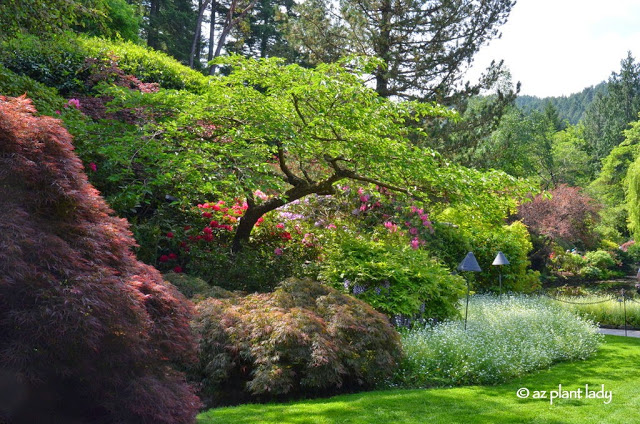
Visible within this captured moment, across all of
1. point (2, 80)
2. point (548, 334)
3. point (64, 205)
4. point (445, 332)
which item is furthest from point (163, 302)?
point (548, 334)

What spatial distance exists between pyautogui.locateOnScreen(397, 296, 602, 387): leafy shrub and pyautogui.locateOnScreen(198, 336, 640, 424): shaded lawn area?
30cm

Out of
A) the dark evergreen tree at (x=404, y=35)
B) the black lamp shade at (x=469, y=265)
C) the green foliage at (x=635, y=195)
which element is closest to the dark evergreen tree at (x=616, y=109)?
A: the green foliage at (x=635, y=195)

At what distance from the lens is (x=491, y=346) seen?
7098mm

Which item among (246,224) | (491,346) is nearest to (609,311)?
(491,346)

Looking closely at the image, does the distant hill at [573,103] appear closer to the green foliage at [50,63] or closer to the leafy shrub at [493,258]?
the leafy shrub at [493,258]

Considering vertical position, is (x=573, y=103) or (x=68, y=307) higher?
(x=573, y=103)

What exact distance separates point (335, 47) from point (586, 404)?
13.0 m

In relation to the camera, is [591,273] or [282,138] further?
[591,273]

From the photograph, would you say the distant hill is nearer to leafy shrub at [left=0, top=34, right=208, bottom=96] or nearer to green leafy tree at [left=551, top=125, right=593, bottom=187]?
green leafy tree at [left=551, top=125, right=593, bottom=187]

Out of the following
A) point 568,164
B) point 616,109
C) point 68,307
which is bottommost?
point 68,307

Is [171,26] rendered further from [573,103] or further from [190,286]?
[573,103]

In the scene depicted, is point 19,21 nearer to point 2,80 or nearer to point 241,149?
point 2,80

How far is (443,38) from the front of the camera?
51.5 ft

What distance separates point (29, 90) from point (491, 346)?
24.0 ft
